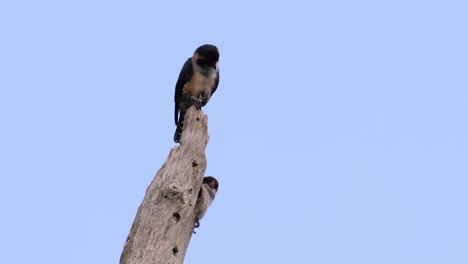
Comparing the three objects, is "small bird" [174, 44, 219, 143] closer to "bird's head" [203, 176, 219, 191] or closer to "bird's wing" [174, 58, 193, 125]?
"bird's wing" [174, 58, 193, 125]

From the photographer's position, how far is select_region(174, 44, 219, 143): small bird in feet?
32.8

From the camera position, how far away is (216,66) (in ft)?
33.3

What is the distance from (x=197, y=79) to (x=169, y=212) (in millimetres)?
4019

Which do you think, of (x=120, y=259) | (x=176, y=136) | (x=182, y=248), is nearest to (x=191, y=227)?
(x=182, y=248)

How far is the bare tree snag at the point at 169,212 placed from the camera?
6.07m

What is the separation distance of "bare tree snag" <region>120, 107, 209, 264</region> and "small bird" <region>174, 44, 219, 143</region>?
310cm

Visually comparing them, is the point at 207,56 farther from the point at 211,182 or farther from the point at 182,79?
the point at 211,182

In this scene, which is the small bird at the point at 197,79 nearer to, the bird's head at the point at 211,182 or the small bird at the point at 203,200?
the bird's head at the point at 211,182

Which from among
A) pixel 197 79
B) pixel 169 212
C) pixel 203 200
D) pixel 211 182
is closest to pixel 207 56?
pixel 197 79

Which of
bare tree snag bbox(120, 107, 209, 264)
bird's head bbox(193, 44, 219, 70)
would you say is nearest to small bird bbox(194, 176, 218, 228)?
bare tree snag bbox(120, 107, 209, 264)

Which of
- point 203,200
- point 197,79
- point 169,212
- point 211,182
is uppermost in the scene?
point 197,79

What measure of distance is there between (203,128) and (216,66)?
9.74 feet

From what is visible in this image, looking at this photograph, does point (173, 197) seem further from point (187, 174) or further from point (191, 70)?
point (191, 70)

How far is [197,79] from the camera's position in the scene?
10.1 m
